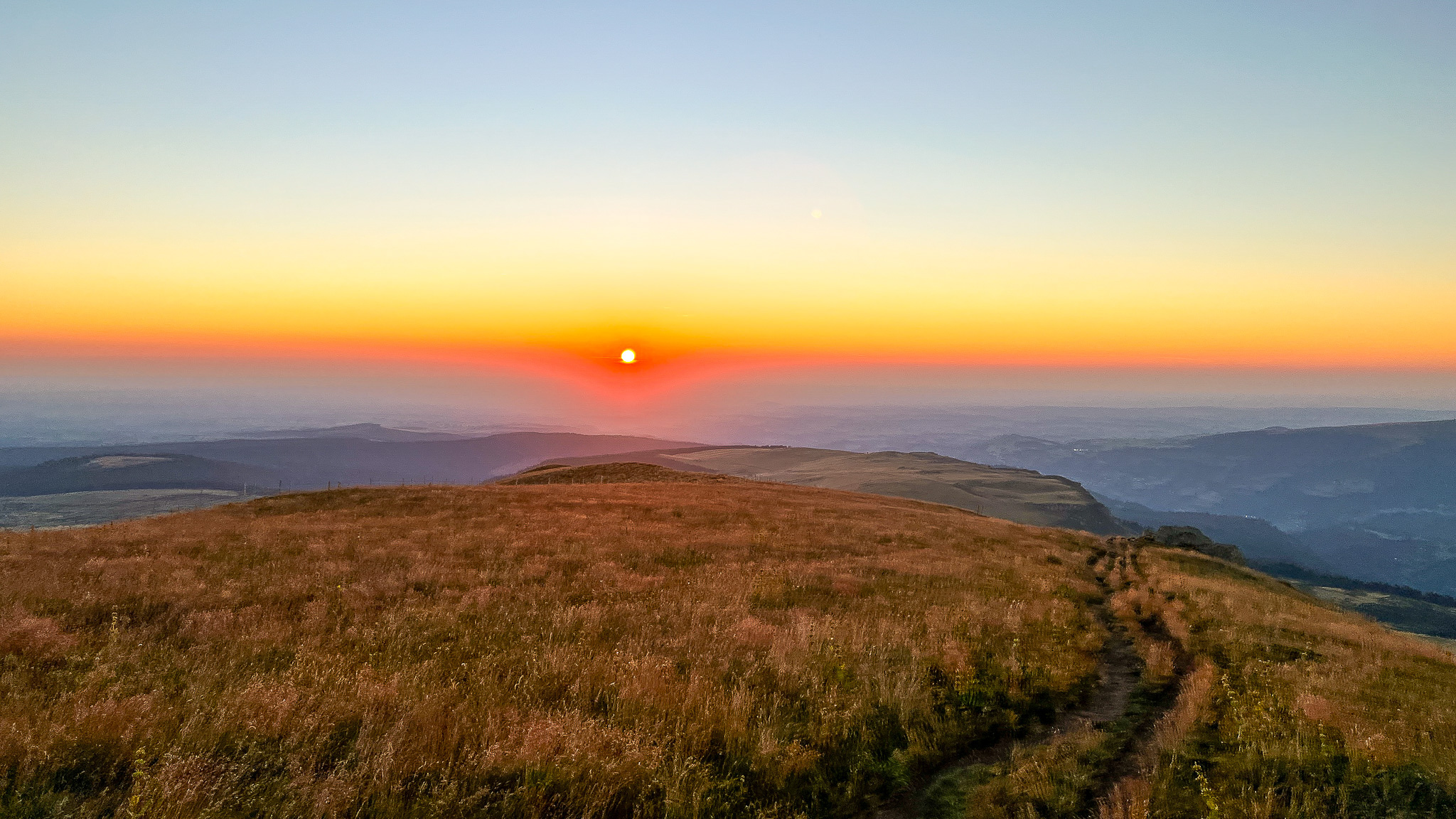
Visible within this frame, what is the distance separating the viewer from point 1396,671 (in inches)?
498

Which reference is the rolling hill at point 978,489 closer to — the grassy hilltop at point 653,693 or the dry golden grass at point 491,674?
the dry golden grass at point 491,674

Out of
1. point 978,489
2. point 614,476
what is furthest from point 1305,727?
point 978,489

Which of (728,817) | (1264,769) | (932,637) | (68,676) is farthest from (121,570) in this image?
(1264,769)

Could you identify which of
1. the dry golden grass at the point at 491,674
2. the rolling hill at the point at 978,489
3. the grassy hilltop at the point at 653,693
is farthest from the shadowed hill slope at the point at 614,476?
the rolling hill at the point at 978,489

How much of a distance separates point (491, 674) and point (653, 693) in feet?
7.85

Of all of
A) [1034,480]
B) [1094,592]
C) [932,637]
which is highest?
[932,637]

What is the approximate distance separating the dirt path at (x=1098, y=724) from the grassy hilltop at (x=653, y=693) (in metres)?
0.07

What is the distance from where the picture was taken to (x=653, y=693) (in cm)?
847

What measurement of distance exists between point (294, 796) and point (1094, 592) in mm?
23209

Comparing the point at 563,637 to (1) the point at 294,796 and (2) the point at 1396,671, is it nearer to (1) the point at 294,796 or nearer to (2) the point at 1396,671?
(1) the point at 294,796

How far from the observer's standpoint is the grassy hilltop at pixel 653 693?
6.14 m

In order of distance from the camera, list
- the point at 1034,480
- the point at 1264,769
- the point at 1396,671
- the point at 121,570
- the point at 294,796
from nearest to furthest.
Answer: the point at 294,796 < the point at 1264,769 < the point at 1396,671 < the point at 121,570 < the point at 1034,480

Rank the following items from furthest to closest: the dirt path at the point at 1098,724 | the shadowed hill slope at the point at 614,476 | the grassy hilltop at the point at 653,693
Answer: the shadowed hill slope at the point at 614,476 < the dirt path at the point at 1098,724 < the grassy hilltop at the point at 653,693

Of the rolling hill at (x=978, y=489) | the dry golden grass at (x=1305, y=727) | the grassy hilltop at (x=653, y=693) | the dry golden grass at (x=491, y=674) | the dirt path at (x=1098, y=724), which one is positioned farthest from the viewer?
the rolling hill at (x=978, y=489)
